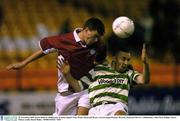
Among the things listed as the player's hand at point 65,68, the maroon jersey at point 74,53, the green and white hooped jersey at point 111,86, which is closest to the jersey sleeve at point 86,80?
the maroon jersey at point 74,53

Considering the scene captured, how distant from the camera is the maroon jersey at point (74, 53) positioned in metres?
9.27

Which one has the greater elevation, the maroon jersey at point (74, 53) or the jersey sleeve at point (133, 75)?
the maroon jersey at point (74, 53)

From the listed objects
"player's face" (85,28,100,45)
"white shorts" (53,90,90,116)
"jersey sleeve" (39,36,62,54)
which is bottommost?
"white shorts" (53,90,90,116)

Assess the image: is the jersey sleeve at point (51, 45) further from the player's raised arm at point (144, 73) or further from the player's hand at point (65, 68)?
the player's raised arm at point (144, 73)

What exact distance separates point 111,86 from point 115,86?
5 cm

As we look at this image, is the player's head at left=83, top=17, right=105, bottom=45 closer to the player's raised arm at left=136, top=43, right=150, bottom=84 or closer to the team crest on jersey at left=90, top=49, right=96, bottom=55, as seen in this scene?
the team crest on jersey at left=90, top=49, right=96, bottom=55

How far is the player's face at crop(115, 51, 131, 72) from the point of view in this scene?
8914mm

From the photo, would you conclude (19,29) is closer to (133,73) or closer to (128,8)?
(128,8)

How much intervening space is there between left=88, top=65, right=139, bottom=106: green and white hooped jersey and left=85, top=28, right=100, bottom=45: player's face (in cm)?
36

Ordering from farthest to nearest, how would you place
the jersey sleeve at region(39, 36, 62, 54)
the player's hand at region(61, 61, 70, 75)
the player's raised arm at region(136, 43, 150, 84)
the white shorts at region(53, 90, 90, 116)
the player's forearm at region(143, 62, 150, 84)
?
the white shorts at region(53, 90, 90, 116), the jersey sleeve at region(39, 36, 62, 54), the player's hand at region(61, 61, 70, 75), the player's forearm at region(143, 62, 150, 84), the player's raised arm at region(136, 43, 150, 84)

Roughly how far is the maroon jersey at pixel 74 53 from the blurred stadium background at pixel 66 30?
3.86m

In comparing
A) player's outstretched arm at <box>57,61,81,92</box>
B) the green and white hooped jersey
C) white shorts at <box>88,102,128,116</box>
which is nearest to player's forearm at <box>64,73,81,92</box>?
player's outstretched arm at <box>57,61,81,92</box>

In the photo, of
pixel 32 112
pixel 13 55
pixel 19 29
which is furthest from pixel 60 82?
pixel 19 29

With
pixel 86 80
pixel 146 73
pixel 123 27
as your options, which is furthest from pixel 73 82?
pixel 146 73
